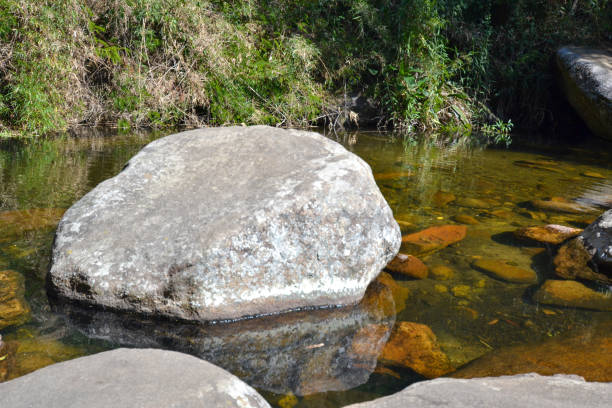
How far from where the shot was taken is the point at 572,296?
8.12 feet

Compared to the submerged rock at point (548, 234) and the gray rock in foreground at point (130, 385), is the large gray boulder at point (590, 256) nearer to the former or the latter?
the submerged rock at point (548, 234)

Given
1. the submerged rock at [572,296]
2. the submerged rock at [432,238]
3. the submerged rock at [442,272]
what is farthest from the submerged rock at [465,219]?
the submerged rock at [572,296]

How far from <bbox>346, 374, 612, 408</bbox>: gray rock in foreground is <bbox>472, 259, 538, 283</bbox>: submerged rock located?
1242 mm

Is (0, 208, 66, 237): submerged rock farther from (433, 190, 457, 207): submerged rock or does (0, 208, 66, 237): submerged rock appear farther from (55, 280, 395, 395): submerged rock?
(433, 190, 457, 207): submerged rock

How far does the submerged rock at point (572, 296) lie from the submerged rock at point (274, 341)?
81 cm

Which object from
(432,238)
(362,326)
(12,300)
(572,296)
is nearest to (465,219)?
(432,238)

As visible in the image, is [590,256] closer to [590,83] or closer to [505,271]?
[505,271]

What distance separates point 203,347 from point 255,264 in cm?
41

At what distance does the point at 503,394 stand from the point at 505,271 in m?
1.50

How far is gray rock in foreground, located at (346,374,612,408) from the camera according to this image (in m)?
1.30

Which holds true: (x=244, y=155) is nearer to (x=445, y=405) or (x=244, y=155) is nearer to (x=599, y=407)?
(x=445, y=405)

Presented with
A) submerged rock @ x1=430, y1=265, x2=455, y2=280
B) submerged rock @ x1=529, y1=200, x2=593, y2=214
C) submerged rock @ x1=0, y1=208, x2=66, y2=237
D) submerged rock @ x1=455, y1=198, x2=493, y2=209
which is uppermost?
submerged rock @ x1=529, y1=200, x2=593, y2=214

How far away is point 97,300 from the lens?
2133 mm

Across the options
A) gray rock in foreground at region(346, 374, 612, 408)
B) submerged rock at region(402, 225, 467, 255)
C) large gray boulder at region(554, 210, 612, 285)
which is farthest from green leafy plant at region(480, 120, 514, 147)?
gray rock in foreground at region(346, 374, 612, 408)
